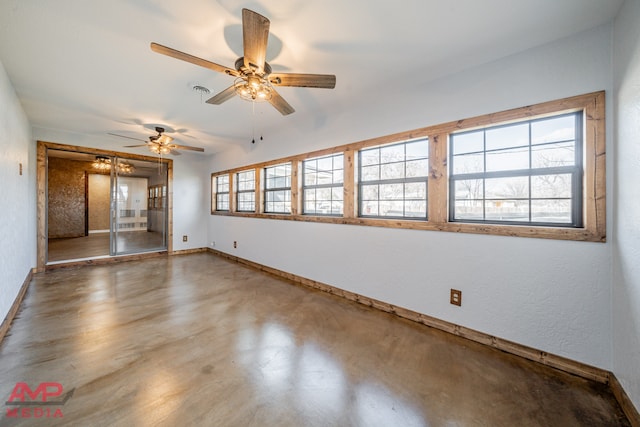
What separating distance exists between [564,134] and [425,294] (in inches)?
74.4

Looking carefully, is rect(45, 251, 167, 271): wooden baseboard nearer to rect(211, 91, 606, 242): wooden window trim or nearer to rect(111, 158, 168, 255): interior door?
rect(111, 158, 168, 255): interior door

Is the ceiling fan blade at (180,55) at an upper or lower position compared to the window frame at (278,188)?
upper

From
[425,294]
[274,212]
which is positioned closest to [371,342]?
[425,294]

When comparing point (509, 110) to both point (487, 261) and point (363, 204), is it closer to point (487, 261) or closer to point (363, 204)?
point (487, 261)

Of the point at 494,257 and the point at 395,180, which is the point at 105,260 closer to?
the point at 395,180

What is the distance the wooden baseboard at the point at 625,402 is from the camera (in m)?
1.41

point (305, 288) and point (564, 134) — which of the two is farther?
point (305, 288)

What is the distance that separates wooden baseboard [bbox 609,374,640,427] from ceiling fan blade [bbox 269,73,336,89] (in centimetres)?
295

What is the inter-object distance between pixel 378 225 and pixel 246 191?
11.6 feet

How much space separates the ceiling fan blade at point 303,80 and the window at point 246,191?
130 inches

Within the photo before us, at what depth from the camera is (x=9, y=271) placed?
103 inches

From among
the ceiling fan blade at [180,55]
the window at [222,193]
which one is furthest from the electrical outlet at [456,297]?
the window at [222,193]

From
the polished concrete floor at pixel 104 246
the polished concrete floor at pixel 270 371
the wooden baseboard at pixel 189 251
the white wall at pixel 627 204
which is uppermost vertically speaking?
the white wall at pixel 627 204

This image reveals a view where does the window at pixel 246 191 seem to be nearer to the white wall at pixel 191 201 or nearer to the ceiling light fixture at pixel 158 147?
the white wall at pixel 191 201
